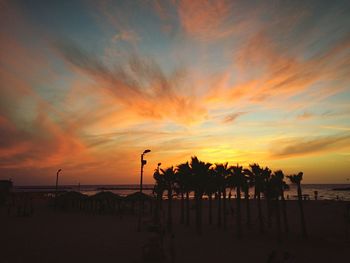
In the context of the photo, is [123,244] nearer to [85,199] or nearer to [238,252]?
[238,252]

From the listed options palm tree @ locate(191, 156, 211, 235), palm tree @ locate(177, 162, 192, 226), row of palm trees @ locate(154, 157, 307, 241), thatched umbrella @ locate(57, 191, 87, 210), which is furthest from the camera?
thatched umbrella @ locate(57, 191, 87, 210)

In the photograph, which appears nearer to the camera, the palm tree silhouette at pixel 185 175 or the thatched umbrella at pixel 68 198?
the palm tree silhouette at pixel 185 175

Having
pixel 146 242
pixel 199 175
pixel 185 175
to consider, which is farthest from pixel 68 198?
pixel 146 242

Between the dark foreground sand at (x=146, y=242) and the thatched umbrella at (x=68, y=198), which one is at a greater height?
the thatched umbrella at (x=68, y=198)

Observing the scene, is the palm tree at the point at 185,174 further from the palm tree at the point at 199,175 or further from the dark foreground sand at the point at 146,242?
the dark foreground sand at the point at 146,242

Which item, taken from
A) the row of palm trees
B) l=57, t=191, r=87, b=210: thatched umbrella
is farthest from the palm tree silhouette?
l=57, t=191, r=87, b=210: thatched umbrella

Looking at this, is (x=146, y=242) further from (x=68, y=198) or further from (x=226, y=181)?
(x=68, y=198)

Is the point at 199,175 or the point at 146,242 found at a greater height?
the point at 199,175

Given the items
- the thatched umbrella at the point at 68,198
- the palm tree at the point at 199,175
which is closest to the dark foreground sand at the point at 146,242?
the palm tree at the point at 199,175

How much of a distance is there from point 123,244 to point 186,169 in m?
13.0

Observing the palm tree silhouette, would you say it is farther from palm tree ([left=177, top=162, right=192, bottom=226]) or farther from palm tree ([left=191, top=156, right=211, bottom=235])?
palm tree ([left=191, top=156, right=211, bottom=235])

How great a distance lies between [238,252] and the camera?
2292cm

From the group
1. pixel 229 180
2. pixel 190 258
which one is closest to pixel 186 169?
pixel 229 180

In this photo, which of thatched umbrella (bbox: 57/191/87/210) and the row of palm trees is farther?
thatched umbrella (bbox: 57/191/87/210)
